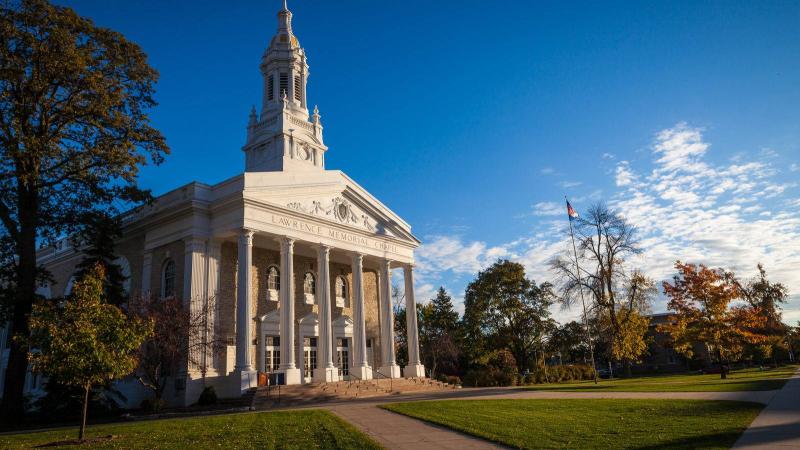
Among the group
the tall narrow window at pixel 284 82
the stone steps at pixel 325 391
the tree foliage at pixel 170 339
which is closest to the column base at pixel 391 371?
the stone steps at pixel 325 391

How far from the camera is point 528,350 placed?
44.2 metres

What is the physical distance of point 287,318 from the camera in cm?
2645

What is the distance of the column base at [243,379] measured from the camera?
23422 mm

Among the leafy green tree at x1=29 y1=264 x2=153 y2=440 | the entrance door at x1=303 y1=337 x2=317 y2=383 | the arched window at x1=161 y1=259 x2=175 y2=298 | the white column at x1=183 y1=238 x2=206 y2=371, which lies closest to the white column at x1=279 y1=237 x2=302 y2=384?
the white column at x1=183 y1=238 x2=206 y2=371

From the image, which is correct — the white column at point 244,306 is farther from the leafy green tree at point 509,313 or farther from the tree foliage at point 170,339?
the leafy green tree at point 509,313

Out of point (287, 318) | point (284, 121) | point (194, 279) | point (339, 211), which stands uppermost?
point (284, 121)

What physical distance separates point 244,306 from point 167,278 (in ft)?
18.6

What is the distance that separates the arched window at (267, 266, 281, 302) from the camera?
2936cm

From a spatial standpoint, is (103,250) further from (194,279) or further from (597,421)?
(597,421)

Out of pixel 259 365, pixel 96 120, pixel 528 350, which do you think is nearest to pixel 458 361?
pixel 528 350

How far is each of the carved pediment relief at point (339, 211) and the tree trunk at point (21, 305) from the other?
11021mm

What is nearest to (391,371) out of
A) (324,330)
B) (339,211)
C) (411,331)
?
(411,331)

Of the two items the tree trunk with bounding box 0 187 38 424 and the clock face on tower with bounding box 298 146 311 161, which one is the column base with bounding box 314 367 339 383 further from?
the clock face on tower with bounding box 298 146 311 161

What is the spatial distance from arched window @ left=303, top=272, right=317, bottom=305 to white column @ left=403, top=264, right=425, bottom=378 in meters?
6.70
